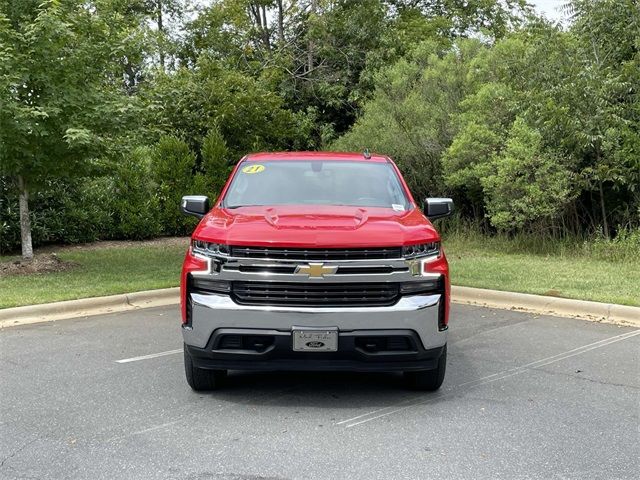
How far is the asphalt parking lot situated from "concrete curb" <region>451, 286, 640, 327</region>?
1.10 metres

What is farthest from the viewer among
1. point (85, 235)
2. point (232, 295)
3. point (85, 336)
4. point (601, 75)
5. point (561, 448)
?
point (85, 235)

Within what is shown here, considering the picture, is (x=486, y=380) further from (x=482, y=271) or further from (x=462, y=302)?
(x=482, y=271)

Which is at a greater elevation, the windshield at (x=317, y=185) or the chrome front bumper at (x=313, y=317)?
the windshield at (x=317, y=185)

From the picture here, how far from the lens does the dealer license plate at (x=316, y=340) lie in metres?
4.47

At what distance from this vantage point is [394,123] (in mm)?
16453

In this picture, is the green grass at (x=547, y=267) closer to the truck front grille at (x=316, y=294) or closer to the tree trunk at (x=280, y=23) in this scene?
the truck front grille at (x=316, y=294)

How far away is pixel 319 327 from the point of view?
14.7ft

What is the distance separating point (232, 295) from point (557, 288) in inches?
239

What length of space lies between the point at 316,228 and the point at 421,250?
77cm

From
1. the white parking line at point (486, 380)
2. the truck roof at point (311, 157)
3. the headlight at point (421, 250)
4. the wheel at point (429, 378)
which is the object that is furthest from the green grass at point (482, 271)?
the headlight at point (421, 250)

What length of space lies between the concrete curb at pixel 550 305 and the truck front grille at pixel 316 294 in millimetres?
4296

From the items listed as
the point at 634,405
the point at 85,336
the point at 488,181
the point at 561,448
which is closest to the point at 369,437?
the point at 561,448

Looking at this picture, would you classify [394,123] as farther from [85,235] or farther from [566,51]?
[85,235]

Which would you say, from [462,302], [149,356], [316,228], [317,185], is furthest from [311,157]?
[462,302]
